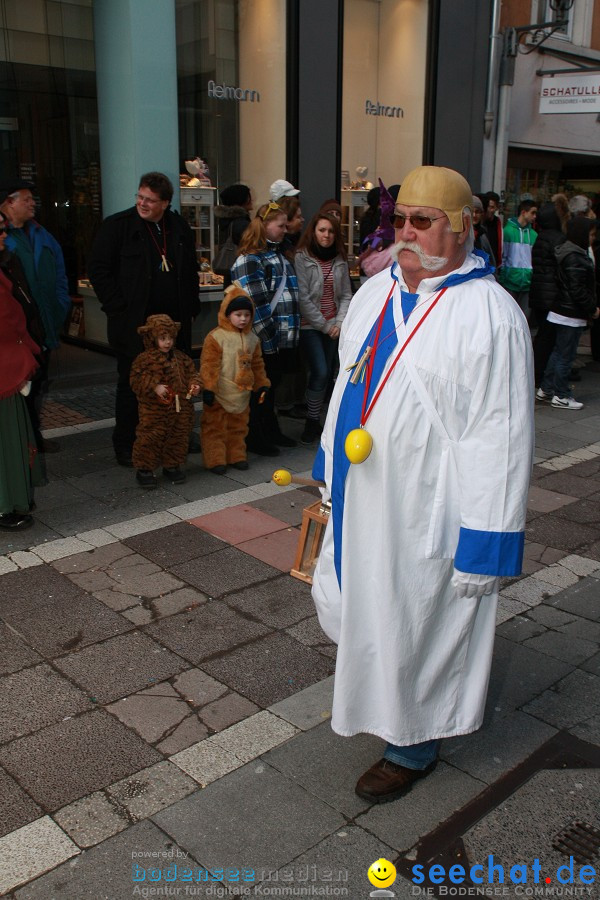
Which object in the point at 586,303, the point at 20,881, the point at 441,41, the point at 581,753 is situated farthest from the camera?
the point at 441,41

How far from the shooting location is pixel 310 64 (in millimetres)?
9852

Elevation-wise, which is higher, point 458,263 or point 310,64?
point 310,64

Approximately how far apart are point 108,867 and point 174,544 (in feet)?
8.55

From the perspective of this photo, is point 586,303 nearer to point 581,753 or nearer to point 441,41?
point 441,41

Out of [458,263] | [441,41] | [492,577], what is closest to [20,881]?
[492,577]

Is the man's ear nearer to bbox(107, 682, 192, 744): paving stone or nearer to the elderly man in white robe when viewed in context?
the elderly man in white robe

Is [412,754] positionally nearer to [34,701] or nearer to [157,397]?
[34,701]

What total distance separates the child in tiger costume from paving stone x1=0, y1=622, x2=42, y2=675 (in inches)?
80.5

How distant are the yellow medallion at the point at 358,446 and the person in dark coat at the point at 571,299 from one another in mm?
6536

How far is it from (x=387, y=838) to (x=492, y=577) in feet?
3.14

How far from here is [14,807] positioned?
3.04 meters

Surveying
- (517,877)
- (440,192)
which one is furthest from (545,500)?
(440,192)

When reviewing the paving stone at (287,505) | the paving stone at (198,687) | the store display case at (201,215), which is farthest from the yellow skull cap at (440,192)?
the store display case at (201,215)

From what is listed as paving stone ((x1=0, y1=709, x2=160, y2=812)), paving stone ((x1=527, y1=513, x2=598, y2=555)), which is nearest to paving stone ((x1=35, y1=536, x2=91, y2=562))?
paving stone ((x1=0, y1=709, x2=160, y2=812))
